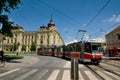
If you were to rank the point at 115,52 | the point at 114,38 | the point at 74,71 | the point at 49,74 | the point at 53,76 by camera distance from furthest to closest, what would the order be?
the point at 114,38, the point at 115,52, the point at 49,74, the point at 53,76, the point at 74,71

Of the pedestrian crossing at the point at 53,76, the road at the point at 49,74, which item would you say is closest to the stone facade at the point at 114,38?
the road at the point at 49,74

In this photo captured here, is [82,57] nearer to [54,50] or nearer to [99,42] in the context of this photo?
[99,42]

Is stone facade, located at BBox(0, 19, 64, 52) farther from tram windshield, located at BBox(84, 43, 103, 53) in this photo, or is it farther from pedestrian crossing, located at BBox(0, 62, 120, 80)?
pedestrian crossing, located at BBox(0, 62, 120, 80)

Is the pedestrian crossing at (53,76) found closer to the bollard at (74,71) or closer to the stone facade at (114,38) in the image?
the bollard at (74,71)

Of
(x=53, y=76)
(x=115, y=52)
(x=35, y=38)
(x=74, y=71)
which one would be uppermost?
(x=35, y=38)

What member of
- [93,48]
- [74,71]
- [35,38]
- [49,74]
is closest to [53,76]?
[49,74]

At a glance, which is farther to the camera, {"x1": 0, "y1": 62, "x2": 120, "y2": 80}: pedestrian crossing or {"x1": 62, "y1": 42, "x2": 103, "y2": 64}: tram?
{"x1": 62, "y1": 42, "x2": 103, "y2": 64}: tram

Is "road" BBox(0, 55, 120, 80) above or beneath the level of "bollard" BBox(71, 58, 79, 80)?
beneath

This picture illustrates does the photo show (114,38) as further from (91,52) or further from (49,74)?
(49,74)

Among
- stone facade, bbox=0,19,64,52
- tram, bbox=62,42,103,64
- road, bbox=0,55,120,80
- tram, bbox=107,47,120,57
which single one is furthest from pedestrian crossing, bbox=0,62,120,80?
stone facade, bbox=0,19,64,52

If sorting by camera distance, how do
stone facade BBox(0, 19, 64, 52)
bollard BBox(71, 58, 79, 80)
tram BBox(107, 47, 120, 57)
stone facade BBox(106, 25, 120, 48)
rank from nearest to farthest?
1. bollard BBox(71, 58, 79, 80)
2. tram BBox(107, 47, 120, 57)
3. stone facade BBox(106, 25, 120, 48)
4. stone facade BBox(0, 19, 64, 52)

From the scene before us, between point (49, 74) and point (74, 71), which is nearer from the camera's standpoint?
point (74, 71)

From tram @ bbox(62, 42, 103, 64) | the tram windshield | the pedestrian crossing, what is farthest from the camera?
the tram windshield

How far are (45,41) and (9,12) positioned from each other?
124m
